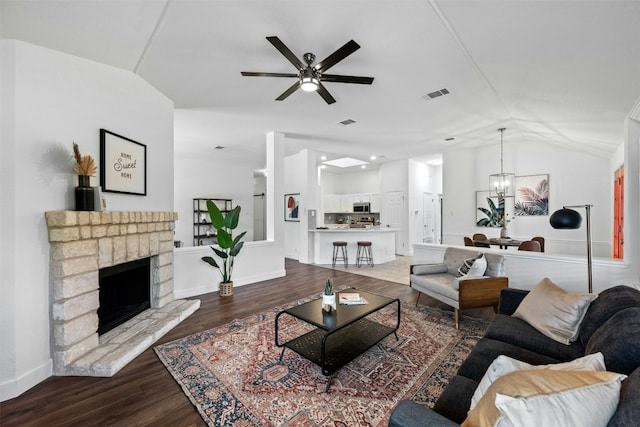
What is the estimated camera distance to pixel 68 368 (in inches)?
88.6

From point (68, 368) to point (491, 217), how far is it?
313 inches

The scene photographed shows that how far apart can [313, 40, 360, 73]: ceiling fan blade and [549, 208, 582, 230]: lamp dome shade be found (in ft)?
7.59

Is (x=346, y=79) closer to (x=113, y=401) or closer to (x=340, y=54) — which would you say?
(x=340, y=54)

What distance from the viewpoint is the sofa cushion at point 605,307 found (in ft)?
5.47

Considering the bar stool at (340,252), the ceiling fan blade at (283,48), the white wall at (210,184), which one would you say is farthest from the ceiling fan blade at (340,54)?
the white wall at (210,184)

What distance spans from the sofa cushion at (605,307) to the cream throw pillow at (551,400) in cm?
112

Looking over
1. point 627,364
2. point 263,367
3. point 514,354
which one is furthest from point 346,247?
point 627,364

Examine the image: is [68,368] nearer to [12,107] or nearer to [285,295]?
[12,107]

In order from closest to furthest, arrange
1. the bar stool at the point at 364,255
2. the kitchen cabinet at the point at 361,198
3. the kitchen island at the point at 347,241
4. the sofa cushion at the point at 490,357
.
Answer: the sofa cushion at the point at 490,357
the bar stool at the point at 364,255
the kitchen island at the point at 347,241
the kitchen cabinet at the point at 361,198

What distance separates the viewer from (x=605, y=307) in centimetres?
175

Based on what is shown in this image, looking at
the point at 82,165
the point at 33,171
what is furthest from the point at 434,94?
the point at 33,171

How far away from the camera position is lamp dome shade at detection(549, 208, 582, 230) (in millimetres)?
2363

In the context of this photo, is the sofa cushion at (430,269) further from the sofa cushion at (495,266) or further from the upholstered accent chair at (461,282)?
the sofa cushion at (495,266)

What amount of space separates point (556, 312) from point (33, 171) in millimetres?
4371
